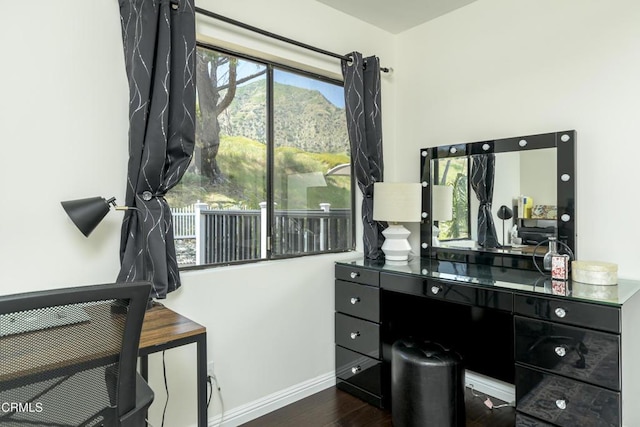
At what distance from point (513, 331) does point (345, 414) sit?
3.56ft

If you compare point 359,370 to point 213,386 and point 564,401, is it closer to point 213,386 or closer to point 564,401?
point 213,386

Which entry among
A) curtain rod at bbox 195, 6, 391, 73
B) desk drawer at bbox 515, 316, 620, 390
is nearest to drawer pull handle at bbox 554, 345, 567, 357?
desk drawer at bbox 515, 316, 620, 390

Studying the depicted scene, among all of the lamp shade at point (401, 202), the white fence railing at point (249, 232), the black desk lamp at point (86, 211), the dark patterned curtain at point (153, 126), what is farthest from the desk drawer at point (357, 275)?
the black desk lamp at point (86, 211)

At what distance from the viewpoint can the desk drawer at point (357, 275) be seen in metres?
2.38

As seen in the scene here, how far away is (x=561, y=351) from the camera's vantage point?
5.43ft

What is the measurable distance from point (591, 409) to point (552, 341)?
11.3 inches

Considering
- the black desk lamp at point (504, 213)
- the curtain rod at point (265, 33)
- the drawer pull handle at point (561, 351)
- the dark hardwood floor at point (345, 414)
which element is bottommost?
the dark hardwood floor at point (345, 414)

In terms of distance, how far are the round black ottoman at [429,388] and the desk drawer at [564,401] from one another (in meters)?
0.31

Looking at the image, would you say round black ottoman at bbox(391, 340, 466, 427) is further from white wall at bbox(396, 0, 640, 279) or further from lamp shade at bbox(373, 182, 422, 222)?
white wall at bbox(396, 0, 640, 279)

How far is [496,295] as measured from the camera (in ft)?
6.14

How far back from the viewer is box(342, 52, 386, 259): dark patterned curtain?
8.68 ft

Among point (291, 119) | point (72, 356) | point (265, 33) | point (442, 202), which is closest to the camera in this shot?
point (72, 356)

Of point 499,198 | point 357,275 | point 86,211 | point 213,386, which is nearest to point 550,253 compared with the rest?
point 499,198

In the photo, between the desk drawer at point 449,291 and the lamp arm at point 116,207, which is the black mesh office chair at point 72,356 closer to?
the lamp arm at point 116,207
